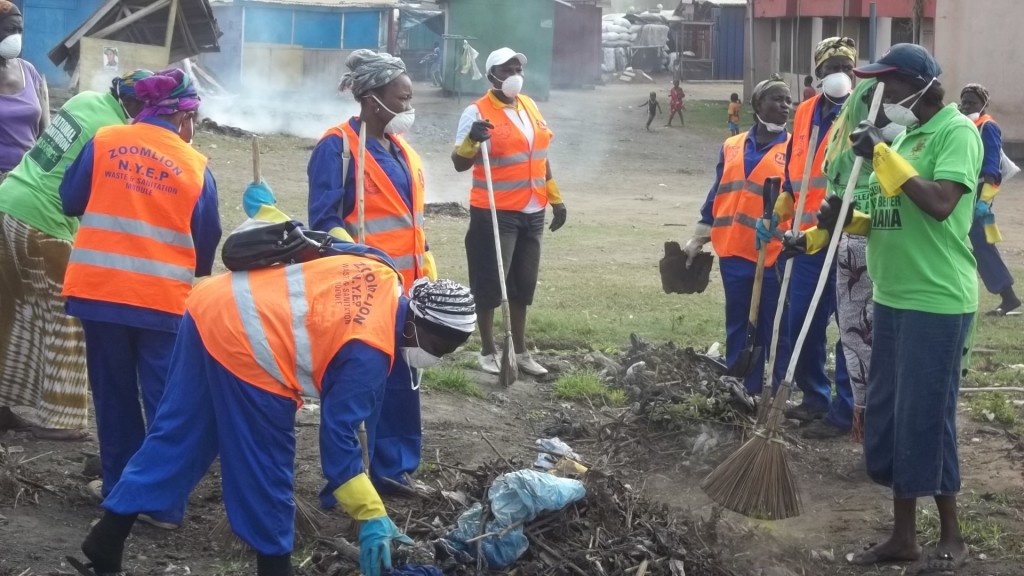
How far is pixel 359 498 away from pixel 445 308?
0.65m

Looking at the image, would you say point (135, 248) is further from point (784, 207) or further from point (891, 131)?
point (784, 207)

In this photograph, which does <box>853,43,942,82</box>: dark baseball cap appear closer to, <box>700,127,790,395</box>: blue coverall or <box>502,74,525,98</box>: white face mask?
<box>700,127,790,395</box>: blue coverall

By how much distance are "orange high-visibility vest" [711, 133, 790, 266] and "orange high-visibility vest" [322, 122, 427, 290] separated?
2.12 meters

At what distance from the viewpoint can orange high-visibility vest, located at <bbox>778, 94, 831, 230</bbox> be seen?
6.43 m

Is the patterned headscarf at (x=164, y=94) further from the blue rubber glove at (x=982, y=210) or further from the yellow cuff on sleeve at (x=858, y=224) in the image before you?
the blue rubber glove at (x=982, y=210)

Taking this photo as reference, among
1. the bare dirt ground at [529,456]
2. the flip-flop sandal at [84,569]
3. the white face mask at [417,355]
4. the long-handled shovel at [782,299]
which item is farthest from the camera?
the long-handled shovel at [782,299]

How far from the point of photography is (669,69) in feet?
148

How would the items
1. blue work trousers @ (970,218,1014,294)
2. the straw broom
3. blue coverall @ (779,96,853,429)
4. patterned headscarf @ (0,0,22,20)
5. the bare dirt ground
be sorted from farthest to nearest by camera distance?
blue work trousers @ (970,218,1014,294) < blue coverall @ (779,96,853,429) < patterned headscarf @ (0,0,22,20) < the straw broom < the bare dirt ground

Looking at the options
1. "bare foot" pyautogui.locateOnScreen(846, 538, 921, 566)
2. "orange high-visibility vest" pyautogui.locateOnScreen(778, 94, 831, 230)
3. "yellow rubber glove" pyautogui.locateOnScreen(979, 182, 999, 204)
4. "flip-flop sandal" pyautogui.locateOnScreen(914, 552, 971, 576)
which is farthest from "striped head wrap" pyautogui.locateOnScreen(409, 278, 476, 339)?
"yellow rubber glove" pyautogui.locateOnScreen(979, 182, 999, 204)

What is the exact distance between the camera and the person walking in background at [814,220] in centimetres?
639

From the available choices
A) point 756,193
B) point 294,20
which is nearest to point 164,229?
point 756,193

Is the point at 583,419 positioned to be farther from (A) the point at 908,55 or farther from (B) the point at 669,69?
(B) the point at 669,69

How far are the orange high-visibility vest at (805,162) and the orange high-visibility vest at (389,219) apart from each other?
7.09ft

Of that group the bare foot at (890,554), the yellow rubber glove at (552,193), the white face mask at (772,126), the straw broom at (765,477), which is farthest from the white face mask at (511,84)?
the bare foot at (890,554)
